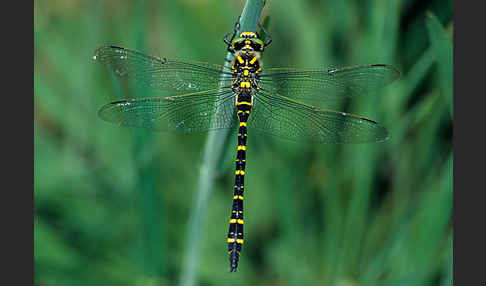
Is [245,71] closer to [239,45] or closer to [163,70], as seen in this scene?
[239,45]

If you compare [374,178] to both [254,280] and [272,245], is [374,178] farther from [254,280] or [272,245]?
[254,280]

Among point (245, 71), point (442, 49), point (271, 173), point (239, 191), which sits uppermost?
point (245, 71)

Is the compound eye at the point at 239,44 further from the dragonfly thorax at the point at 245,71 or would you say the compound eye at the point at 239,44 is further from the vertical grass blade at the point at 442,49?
the vertical grass blade at the point at 442,49

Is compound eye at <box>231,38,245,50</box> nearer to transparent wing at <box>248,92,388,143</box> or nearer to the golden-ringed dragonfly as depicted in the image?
the golden-ringed dragonfly

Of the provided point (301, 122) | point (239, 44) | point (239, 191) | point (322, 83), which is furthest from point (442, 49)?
point (239, 191)

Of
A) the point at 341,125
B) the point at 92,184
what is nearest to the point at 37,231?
the point at 92,184

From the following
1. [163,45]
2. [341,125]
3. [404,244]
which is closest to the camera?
[341,125]

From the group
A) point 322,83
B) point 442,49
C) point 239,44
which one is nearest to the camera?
point 442,49

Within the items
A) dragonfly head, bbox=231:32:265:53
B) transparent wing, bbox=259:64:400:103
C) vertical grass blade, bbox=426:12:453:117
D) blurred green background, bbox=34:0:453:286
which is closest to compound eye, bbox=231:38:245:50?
dragonfly head, bbox=231:32:265:53
